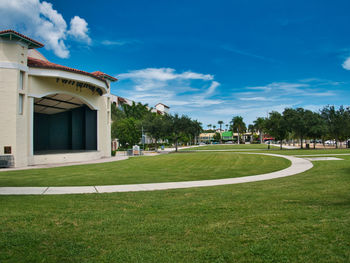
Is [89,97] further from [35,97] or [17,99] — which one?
[17,99]

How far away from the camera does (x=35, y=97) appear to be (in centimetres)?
2314

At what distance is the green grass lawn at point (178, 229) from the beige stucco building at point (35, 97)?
15.3 metres

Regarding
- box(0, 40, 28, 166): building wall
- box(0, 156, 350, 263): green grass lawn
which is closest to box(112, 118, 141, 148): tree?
box(0, 40, 28, 166): building wall

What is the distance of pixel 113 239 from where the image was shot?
4.64m

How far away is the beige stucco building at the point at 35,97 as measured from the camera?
2081cm

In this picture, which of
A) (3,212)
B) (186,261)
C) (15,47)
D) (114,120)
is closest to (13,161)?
(15,47)

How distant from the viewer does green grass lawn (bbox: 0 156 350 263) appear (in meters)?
3.99

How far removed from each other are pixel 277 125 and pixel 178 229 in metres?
48.1

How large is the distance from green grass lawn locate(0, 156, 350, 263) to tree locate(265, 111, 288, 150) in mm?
43639

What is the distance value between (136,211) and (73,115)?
34.5 metres

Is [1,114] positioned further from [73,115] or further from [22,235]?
[22,235]

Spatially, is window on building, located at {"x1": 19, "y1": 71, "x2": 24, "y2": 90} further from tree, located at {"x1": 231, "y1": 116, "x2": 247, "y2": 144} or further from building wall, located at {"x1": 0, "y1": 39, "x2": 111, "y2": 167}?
tree, located at {"x1": 231, "y1": 116, "x2": 247, "y2": 144}

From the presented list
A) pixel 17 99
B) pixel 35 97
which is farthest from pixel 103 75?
pixel 17 99

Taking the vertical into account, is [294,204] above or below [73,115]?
below
